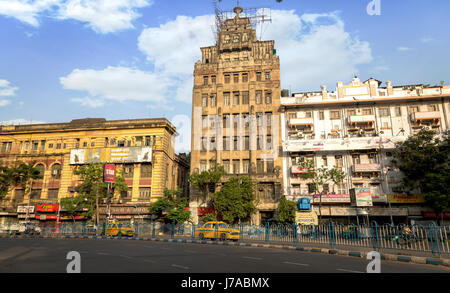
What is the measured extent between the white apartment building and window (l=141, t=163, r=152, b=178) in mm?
18678

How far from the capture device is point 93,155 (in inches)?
1750

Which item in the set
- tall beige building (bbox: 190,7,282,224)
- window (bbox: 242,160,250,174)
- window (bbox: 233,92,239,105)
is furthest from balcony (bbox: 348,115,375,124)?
window (bbox: 233,92,239,105)

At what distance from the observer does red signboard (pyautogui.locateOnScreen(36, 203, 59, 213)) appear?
4360 centimetres

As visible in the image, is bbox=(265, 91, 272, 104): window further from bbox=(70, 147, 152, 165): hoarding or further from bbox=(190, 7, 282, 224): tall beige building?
bbox=(70, 147, 152, 165): hoarding

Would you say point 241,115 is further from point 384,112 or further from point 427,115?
point 427,115

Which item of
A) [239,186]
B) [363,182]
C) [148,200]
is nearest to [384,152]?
[363,182]

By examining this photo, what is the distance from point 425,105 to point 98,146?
4583cm

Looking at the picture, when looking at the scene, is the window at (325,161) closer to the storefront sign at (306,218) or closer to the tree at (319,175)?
the tree at (319,175)

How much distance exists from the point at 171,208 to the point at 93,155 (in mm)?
14912

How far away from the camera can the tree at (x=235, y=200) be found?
119ft

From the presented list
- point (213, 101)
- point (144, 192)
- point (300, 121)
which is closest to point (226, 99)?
point (213, 101)

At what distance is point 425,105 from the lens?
40250mm

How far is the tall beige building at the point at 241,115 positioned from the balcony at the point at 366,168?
31.5 feet
